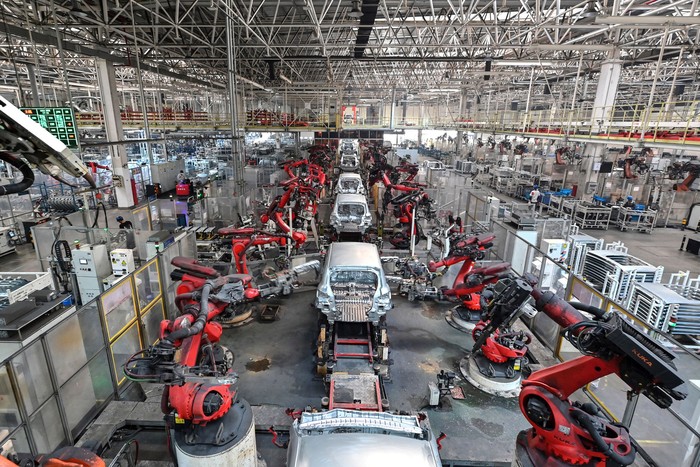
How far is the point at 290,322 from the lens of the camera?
8695mm

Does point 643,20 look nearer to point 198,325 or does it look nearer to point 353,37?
point 198,325

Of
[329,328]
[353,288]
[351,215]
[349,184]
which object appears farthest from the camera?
[349,184]

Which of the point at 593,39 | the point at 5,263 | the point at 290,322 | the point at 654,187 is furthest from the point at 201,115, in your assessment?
the point at 654,187

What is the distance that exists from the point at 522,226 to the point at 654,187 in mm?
13206

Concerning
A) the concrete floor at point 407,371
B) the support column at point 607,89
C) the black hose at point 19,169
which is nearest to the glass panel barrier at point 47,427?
the concrete floor at point 407,371

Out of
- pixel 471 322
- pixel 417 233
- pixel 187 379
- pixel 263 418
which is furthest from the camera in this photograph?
pixel 417 233

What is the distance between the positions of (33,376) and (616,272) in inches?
453

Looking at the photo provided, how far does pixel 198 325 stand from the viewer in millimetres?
4414

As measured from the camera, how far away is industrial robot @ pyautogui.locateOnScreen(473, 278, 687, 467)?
11.0 feet

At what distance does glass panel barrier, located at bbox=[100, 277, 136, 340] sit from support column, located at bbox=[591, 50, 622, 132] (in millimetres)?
18005

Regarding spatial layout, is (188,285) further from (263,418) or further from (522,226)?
(522,226)

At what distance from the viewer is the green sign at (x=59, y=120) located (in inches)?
307

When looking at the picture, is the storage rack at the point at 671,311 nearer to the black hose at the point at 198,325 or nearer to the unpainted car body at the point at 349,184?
the black hose at the point at 198,325

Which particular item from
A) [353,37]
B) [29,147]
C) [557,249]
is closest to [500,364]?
[557,249]
